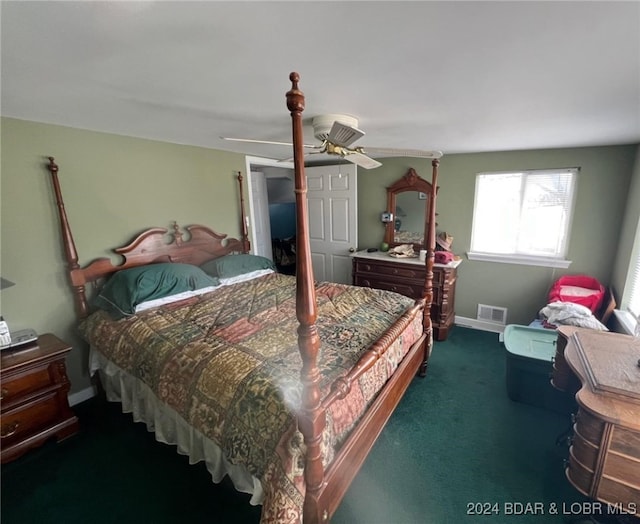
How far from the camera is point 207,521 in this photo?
150 cm

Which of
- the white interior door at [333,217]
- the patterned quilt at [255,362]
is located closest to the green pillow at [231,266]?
the patterned quilt at [255,362]

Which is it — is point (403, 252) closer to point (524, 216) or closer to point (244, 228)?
point (524, 216)

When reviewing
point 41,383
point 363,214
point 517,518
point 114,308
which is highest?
point 363,214

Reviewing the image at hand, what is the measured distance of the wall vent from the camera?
3482 mm

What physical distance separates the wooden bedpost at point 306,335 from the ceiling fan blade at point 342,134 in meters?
0.65

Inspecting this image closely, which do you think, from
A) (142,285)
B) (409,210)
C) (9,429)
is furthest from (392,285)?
(9,429)

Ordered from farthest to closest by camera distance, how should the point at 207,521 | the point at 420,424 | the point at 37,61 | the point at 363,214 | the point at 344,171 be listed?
the point at 363,214
the point at 344,171
the point at 420,424
the point at 207,521
the point at 37,61

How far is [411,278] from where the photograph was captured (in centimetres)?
349

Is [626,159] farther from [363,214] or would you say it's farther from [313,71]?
[313,71]

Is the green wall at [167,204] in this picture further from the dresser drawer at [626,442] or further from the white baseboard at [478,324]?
the dresser drawer at [626,442]

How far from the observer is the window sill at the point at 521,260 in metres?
3.10

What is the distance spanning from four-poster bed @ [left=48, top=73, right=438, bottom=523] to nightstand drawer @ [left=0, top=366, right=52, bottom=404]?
1.11 feet

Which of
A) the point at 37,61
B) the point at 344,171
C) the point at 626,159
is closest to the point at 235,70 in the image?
the point at 37,61

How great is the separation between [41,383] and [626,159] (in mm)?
5105
